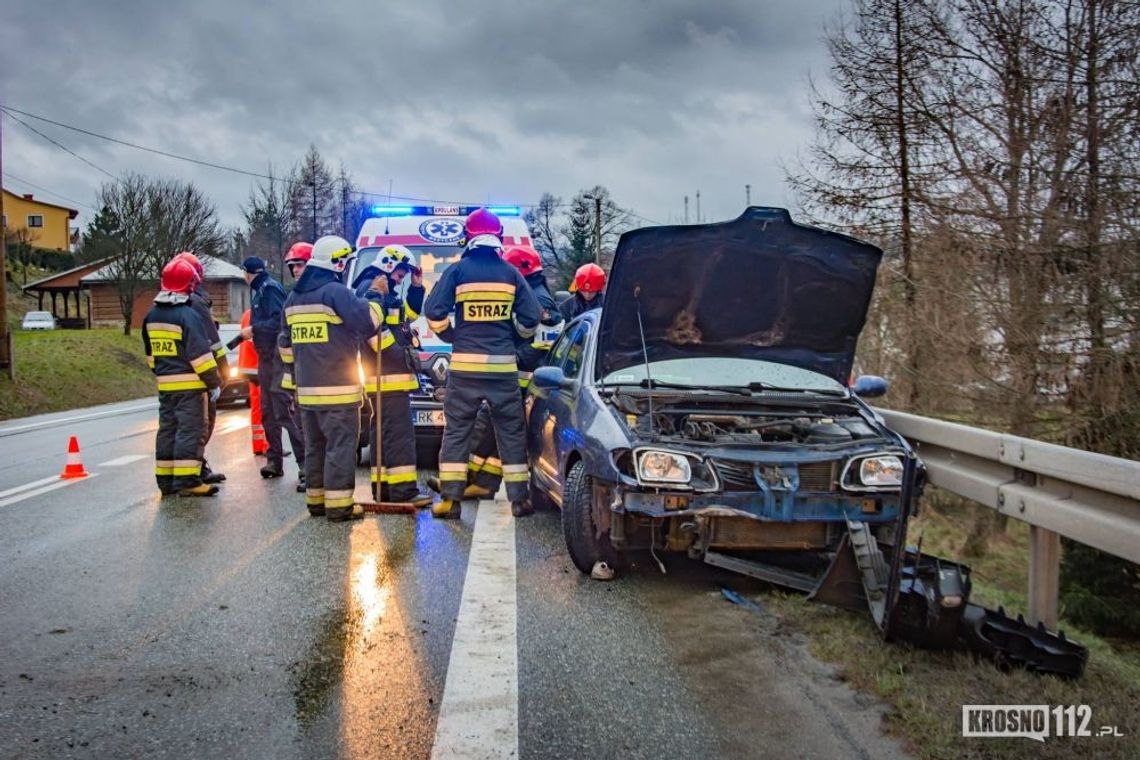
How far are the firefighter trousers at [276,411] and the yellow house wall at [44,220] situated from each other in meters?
69.7

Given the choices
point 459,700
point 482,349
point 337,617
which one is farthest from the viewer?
point 482,349

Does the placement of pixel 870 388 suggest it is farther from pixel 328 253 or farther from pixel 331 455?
pixel 328 253

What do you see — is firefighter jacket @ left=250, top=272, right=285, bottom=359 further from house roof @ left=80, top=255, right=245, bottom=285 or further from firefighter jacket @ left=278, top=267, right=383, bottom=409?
house roof @ left=80, top=255, right=245, bottom=285

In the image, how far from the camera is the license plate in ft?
26.9

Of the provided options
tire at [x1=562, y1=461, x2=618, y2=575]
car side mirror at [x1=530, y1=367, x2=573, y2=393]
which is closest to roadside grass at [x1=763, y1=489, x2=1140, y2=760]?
tire at [x1=562, y1=461, x2=618, y2=575]

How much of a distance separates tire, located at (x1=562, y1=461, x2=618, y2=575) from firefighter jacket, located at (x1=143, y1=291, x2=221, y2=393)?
4137 mm

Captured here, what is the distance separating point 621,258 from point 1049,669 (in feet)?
10.0

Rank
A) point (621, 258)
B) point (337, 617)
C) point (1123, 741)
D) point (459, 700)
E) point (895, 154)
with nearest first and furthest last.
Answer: point (1123, 741) → point (459, 700) → point (337, 617) → point (621, 258) → point (895, 154)

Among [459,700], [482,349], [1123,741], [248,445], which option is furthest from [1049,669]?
[248,445]

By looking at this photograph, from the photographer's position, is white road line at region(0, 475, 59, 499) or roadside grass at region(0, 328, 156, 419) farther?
roadside grass at region(0, 328, 156, 419)

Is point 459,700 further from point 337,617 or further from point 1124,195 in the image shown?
point 1124,195

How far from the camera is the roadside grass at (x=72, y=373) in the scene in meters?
18.5

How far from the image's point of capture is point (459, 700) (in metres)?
3.25

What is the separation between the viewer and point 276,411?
8492 millimetres
